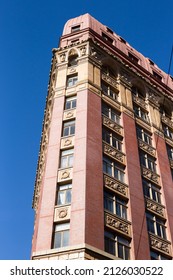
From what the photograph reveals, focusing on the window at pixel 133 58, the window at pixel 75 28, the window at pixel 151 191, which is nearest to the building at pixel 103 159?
the window at pixel 151 191

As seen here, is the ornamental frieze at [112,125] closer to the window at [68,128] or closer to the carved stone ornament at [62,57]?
the window at [68,128]

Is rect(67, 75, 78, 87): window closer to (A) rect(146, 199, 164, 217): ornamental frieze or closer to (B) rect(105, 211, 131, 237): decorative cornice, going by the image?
(A) rect(146, 199, 164, 217): ornamental frieze

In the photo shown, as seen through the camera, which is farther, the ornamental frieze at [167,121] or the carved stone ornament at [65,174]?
the ornamental frieze at [167,121]

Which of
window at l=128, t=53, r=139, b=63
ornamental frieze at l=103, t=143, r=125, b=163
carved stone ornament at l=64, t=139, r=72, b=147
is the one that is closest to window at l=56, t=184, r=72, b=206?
carved stone ornament at l=64, t=139, r=72, b=147

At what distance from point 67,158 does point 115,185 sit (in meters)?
4.04

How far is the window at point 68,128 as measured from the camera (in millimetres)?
28695

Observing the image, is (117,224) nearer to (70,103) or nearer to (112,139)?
(112,139)

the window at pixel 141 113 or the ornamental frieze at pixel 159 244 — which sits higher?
the window at pixel 141 113

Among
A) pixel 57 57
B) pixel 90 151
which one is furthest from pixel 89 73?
pixel 90 151

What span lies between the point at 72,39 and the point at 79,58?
593 centimetres

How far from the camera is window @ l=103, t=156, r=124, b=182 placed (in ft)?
88.4

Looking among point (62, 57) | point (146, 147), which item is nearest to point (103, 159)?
point (146, 147)

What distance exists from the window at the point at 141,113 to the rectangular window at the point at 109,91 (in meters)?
2.73
